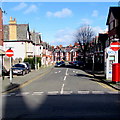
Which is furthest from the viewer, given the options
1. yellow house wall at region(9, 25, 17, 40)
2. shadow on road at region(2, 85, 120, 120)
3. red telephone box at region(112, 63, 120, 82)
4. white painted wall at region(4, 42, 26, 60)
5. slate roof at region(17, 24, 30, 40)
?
slate roof at region(17, 24, 30, 40)

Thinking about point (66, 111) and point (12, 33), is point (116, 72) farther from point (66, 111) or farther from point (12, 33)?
point (12, 33)

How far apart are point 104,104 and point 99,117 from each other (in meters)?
2.15

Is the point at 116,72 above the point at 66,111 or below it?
above

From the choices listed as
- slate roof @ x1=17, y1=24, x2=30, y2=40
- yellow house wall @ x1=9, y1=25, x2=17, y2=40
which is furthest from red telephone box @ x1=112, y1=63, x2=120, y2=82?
yellow house wall @ x1=9, y1=25, x2=17, y2=40

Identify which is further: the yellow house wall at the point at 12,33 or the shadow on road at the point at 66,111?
the yellow house wall at the point at 12,33

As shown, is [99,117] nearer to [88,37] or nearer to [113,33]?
[113,33]

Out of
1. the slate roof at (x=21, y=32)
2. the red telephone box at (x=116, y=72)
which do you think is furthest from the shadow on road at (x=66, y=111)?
the slate roof at (x=21, y=32)

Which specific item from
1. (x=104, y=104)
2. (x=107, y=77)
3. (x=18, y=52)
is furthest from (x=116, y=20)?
(x=104, y=104)

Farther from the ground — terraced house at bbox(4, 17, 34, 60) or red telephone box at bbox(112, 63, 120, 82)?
terraced house at bbox(4, 17, 34, 60)

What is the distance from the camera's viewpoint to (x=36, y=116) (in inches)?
304

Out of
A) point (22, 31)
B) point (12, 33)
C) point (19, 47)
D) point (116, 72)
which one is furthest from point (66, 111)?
point (22, 31)

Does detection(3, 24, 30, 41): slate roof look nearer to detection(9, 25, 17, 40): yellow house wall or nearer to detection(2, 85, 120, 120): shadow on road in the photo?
detection(9, 25, 17, 40): yellow house wall

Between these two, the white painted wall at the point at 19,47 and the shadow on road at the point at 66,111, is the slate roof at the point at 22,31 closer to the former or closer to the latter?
the white painted wall at the point at 19,47

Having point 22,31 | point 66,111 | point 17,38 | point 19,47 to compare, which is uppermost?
point 22,31
